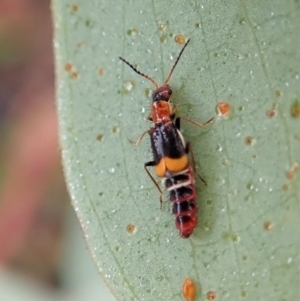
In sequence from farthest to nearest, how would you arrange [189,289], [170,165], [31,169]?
[31,169] < [170,165] < [189,289]

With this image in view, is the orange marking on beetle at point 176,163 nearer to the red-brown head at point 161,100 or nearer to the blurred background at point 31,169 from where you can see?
the red-brown head at point 161,100

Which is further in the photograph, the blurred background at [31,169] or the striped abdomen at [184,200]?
the blurred background at [31,169]

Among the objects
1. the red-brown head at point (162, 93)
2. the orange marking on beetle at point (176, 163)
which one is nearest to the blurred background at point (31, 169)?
the orange marking on beetle at point (176, 163)

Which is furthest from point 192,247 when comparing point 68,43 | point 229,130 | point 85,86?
point 68,43

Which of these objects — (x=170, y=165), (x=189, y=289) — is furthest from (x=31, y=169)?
(x=189, y=289)

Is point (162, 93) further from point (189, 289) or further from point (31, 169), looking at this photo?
point (31, 169)

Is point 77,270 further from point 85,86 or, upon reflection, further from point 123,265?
point 85,86

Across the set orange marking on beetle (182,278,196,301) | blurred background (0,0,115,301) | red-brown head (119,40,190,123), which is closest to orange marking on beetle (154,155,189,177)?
red-brown head (119,40,190,123)
